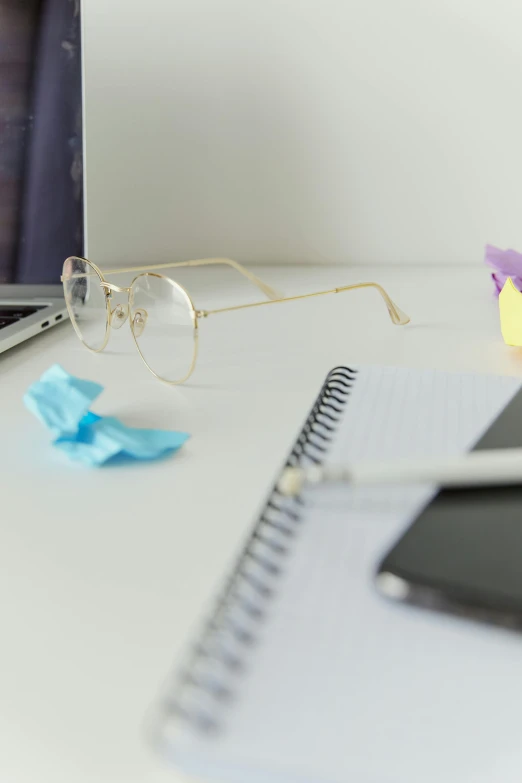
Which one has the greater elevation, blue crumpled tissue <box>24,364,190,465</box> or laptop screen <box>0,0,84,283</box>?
laptop screen <box>0,0,84,283</box>

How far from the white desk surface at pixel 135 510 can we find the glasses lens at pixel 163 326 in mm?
16

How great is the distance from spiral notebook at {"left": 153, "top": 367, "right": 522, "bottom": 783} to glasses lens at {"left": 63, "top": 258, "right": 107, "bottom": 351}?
1.31 ft

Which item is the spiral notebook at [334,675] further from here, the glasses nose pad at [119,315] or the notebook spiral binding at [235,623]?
the glasses nose pad at [119,315]

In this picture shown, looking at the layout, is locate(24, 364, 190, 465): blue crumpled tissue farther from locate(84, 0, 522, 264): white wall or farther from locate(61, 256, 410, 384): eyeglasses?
locate(84, 0, 522, 264): white wall

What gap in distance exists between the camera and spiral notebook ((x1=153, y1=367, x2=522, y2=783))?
230mm

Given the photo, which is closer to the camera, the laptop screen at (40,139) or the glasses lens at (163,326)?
the glasses lens at (163,326)

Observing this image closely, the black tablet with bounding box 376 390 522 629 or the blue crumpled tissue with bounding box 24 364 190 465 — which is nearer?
the black tablet with bounding box 376 390 522 629

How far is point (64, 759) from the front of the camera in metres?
0.25

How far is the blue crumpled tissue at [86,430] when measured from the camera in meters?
0.45

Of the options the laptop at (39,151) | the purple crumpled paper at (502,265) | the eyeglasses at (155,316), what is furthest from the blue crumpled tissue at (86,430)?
the purple crumpled paper at (502,265)

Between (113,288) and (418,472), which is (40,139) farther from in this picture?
(418,472)

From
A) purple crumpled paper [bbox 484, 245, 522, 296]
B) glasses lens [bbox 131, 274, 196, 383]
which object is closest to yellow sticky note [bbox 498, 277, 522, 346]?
purple crumpled paper [bbox 484, 245, 522, 296]

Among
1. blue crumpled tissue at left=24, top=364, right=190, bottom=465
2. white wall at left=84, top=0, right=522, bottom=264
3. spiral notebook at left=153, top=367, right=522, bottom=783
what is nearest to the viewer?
spiral notebook at left=153, top=367, right=522, bottom=783

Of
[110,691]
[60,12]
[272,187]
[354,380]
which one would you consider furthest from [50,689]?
[272,187]
